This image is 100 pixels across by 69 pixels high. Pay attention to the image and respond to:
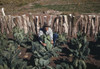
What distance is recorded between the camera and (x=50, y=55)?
453 centimetres

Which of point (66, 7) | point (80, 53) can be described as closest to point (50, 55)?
point (80, 53)

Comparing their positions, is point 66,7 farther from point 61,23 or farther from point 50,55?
point 50,55

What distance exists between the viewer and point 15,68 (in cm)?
377

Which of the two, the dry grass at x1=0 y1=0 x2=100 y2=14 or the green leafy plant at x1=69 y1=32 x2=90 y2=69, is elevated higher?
the dry grass at x1=0 y1=0 x2=100 y2=14

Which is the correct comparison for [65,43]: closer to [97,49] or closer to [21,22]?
[97,49]

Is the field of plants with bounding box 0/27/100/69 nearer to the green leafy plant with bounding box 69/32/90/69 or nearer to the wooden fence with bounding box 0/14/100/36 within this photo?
the green leafy plant with bounding box 69/32/90/69

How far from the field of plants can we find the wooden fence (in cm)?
59

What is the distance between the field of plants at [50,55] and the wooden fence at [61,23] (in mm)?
589

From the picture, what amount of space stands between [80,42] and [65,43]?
0.97 meters

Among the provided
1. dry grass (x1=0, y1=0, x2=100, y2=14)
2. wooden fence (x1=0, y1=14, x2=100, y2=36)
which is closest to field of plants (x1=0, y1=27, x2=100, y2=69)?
wooden fence (x1=0, y1=14, x2=100, y2=36)

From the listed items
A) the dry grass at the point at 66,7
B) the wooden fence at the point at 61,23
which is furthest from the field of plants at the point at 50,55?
the dry grass at the point at 66,7

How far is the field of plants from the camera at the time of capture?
12.8 feet

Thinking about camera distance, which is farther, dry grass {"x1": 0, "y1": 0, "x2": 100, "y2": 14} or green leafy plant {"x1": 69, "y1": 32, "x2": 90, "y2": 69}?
dry grass {"x1": 0, "y1": 0, "x2": 100, "y2": 14}

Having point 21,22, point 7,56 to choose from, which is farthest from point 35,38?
point 7,56
